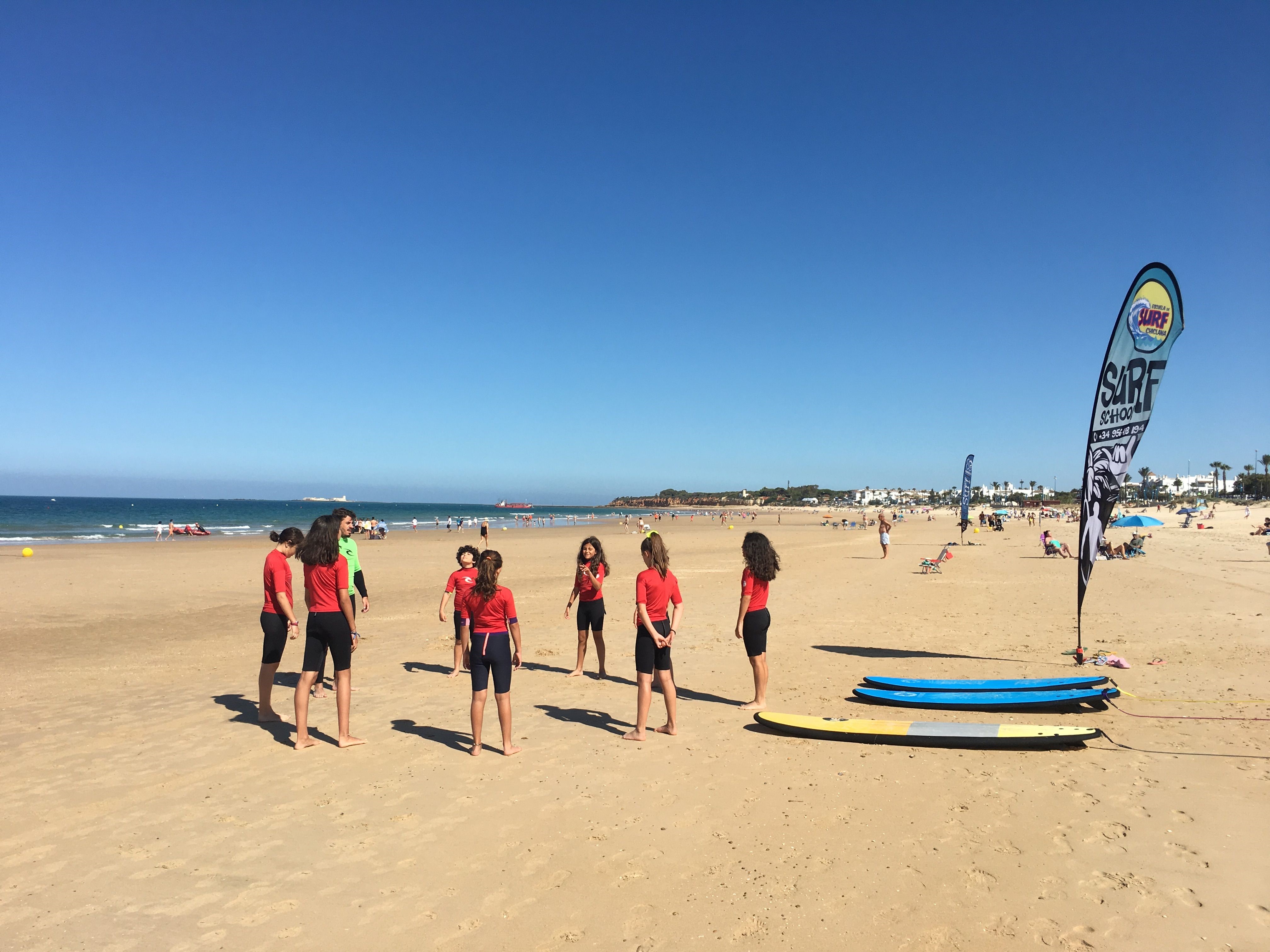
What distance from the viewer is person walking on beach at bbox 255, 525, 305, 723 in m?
6.26

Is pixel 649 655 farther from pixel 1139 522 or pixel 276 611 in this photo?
pixel 1139 522

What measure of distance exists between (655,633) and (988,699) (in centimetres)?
366

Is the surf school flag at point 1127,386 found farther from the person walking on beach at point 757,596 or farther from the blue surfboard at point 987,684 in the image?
the person walking on beach at point 757,596

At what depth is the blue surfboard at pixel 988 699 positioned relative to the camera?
678 centimetres

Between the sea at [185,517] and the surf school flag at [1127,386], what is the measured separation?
41557 mm

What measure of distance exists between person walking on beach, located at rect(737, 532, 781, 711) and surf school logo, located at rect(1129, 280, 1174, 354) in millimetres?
4860

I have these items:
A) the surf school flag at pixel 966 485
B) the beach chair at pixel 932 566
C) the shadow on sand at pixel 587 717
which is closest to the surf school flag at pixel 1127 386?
the shadow on sand at pixel 587 717

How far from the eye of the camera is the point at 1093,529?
833 centimetres

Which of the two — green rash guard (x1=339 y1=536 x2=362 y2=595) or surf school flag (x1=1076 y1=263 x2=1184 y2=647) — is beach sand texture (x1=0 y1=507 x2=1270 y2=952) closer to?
green rash guard (x1=339 y1=536 x2=362 y2=595)

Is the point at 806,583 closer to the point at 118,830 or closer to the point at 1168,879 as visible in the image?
the point at 1168,879

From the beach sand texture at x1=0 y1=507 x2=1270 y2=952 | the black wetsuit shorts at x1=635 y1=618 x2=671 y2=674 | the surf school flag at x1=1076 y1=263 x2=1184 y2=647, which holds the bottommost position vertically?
the beach sand texture at x1=0 y1=507 x2=1270 y2=952

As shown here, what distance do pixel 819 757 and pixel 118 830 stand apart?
5062 millimetres

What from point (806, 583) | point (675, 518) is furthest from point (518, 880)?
point (675, 518)

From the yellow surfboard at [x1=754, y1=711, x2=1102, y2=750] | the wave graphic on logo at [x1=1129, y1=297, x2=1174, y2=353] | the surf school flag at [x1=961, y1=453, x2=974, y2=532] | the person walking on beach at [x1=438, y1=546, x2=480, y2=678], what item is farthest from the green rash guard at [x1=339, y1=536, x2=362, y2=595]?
the surf school flag at [x1=961, y1=453, x2=974, y2=532]
